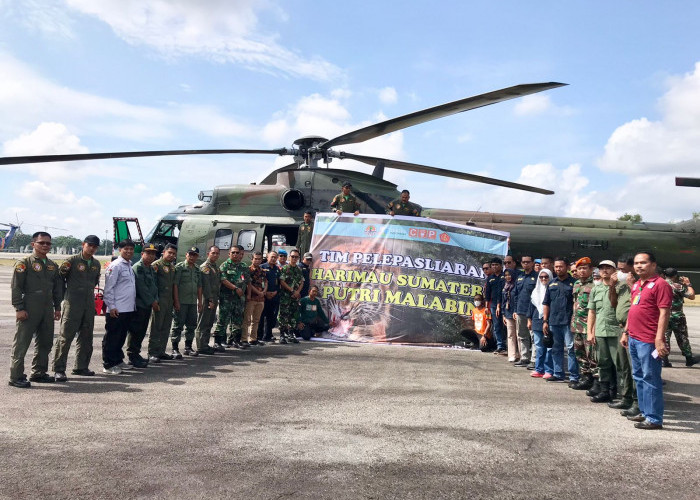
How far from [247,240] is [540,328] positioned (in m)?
7.12

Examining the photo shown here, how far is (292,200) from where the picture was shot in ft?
40.0

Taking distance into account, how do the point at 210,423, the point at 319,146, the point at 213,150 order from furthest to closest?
the point at 319,146 → the point at 213,150 → the point at 210,423

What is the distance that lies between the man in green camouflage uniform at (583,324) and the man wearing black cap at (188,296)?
240 inches

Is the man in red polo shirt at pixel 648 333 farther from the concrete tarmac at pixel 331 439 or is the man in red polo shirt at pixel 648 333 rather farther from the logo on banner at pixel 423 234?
the logo on banner at pixel 423 234

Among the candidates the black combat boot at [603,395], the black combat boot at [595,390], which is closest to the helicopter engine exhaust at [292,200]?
the black combat boot at [595,390]

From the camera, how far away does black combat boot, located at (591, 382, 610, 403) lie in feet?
19.9

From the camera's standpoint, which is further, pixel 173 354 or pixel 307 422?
pixel 173 354

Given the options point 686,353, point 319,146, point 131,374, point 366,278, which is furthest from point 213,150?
point 686,353

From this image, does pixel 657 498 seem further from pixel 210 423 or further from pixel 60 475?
pixel 60 475

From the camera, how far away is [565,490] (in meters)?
3.40

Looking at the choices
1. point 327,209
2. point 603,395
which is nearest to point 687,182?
point 603,395

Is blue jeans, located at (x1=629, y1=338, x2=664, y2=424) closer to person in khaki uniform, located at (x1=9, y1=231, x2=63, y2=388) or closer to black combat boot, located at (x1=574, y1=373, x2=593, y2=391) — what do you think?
black combat boot, located at (x1=574, y1=373, x2=593, y2=391)

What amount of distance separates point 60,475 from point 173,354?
497 centimetres

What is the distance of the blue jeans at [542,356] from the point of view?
→ 756 centimetres
